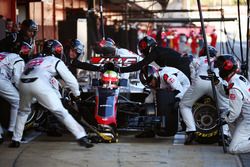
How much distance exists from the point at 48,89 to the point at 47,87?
3 centimetres

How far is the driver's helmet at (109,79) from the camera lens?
377 inches

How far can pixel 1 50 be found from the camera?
33.5ft

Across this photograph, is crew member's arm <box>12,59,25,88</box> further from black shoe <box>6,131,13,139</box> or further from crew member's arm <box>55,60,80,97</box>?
crew member's arm <box>55,60,80,97</box>

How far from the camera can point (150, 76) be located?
968 cm

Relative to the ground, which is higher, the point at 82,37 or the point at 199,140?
the point at 82,37

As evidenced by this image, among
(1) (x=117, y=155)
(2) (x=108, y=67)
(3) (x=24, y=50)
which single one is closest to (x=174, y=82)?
(2) (x=108, y=67)

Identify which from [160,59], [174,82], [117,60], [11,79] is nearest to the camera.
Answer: [11,79]

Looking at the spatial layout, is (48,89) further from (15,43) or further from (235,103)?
(235,103)

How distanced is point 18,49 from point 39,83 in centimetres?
183

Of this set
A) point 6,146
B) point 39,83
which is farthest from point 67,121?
point 6,146

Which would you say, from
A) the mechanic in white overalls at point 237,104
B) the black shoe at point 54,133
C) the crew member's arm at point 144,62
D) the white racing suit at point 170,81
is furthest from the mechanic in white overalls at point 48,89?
the mechanic in white overalls at point 237,104

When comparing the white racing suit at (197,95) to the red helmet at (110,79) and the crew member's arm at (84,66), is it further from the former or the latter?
the crew member's arm at (84,66)

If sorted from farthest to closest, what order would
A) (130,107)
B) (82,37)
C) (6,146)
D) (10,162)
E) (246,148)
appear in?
1. (82,37)
2. (130,107)
3. (6,146)
4. (246,148)
5. (10,162)

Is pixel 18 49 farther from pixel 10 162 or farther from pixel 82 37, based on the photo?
pixel 82 37
